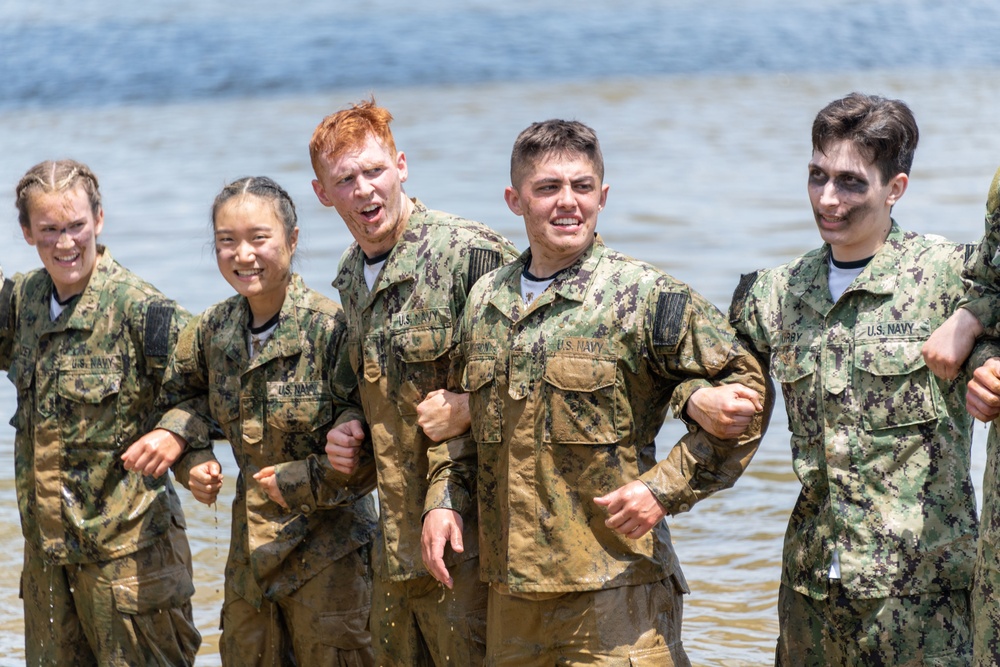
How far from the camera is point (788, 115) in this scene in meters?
24.1

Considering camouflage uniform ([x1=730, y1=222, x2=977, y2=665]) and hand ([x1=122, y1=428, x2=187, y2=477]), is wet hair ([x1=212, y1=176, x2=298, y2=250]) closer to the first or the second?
hand ([x1=122, y1=428, x2=187, y2=477])

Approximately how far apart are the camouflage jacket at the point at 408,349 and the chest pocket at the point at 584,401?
0.60 meters

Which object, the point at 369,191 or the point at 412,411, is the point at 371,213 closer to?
the point at 369,191

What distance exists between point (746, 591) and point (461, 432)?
3.69 metres

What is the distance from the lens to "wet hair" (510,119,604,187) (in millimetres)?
4574

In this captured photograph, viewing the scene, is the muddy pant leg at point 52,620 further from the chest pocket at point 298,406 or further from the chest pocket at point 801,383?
the chest pocket at point 801,383

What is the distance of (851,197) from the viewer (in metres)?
4.39

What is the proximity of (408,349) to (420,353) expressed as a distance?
4 cm

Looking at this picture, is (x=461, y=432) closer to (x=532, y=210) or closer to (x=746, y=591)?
(x=532, y=210)

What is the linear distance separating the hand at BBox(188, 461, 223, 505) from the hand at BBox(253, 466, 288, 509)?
0.23m

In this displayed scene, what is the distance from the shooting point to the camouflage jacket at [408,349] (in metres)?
4.96

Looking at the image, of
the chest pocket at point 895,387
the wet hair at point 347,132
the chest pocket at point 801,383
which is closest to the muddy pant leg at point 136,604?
the wet hair at point 347,132

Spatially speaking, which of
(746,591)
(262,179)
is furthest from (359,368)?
(746,591)

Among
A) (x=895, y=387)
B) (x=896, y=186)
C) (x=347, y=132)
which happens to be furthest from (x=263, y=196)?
(x=895, y=387)
